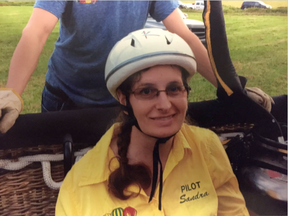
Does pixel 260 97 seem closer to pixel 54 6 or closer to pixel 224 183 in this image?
pixel 224 183

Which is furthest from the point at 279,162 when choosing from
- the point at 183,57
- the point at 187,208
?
the point at 183,57

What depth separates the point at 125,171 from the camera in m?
0.88

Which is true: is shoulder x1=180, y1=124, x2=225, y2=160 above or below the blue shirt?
below

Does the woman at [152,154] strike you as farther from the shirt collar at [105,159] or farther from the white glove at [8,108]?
the white glove at [8,108]

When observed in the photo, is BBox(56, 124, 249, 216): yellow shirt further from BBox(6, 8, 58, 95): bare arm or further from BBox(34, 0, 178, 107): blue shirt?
BBox(6, 8, 58, 95): bare arm

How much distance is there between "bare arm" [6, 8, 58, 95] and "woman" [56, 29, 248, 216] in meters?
0.18

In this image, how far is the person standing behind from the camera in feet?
2.63

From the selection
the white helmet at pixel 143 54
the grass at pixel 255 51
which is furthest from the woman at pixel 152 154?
the grass at pixel 255 51

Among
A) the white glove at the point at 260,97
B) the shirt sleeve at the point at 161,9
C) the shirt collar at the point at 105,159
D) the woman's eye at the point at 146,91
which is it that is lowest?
the shirt collar at the point at 105,159

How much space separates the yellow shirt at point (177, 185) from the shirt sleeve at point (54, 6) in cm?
34

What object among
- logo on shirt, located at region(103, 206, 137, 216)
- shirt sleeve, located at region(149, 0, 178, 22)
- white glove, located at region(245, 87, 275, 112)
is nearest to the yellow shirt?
logo on shirt, located at region(103, 206, 137, 216)

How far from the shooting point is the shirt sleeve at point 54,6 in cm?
78

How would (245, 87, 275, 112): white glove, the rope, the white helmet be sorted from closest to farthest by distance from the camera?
the white helmet < the rope < (245, 87, 275, 112): white glove

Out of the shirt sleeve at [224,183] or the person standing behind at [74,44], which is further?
the shirt sleeve at [224,183]
